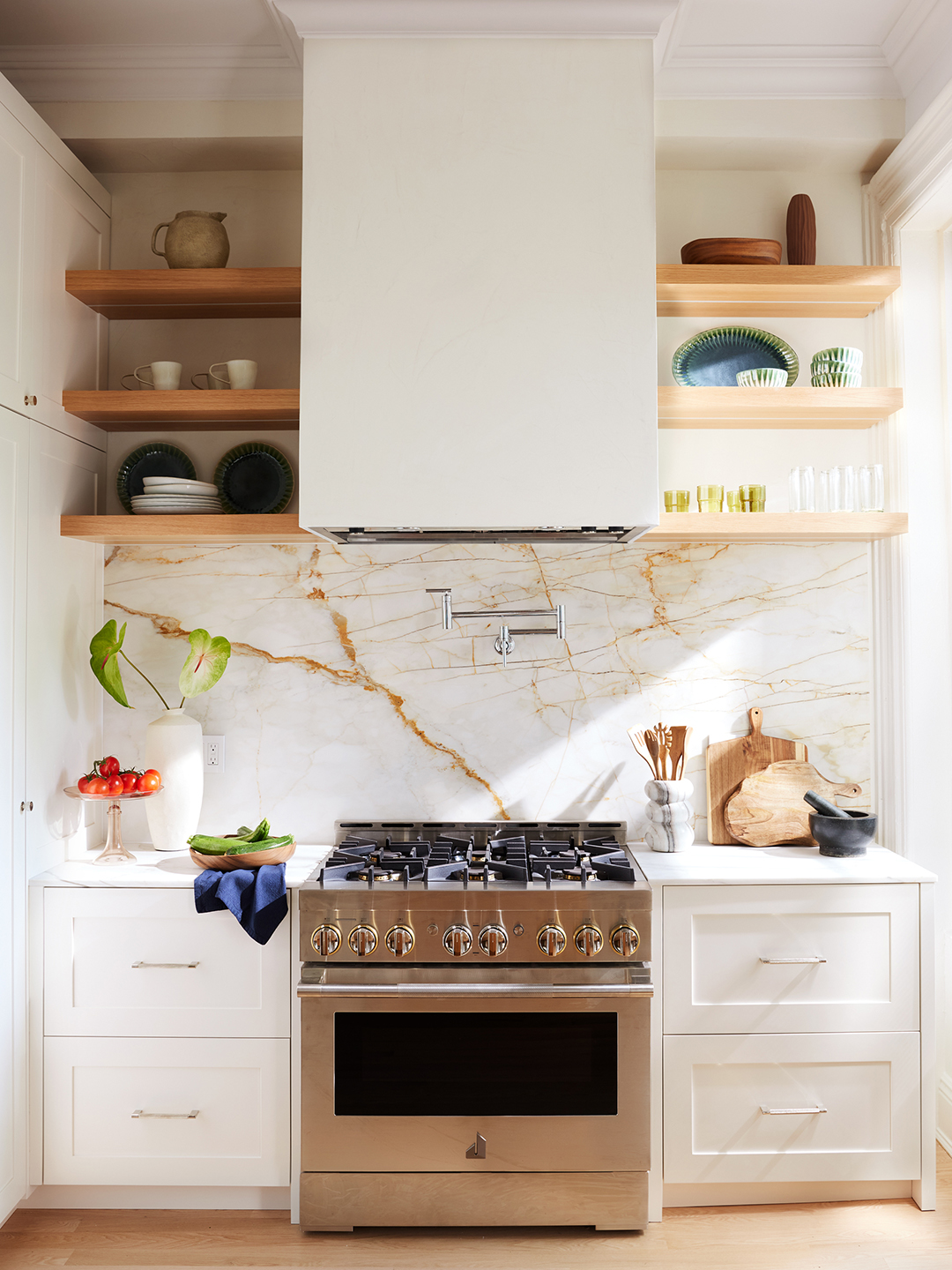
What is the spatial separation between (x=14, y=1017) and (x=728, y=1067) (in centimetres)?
165

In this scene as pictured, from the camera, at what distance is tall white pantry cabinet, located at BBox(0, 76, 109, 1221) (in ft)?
6.66

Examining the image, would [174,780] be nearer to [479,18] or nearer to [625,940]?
[625,940]

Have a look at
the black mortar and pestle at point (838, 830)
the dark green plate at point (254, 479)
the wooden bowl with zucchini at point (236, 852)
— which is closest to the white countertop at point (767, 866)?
the black mortar and pestle at point (838, 830)

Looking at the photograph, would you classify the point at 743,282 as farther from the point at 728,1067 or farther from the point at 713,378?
the point at 728,1067

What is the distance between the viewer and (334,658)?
2.56 metres

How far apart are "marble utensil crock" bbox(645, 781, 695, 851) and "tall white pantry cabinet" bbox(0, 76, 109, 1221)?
1528 mm

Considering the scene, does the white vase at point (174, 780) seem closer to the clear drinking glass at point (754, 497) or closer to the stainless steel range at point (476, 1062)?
the stainless steel range at point (476, 1062)

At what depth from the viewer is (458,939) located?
78.2 inches

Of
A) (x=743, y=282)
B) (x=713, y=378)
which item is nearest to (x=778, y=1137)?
(x=713, y=378)

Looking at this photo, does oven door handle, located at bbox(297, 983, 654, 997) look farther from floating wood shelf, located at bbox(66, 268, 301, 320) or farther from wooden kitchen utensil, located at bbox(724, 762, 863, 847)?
floating wood shelf, located at bbox(66, 268, 301, 320)

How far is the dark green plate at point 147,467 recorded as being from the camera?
2.51 metres

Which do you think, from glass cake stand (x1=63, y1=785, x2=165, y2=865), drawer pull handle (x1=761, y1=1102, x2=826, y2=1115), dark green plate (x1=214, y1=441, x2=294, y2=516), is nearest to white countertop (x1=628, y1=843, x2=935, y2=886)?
drawer pull handle (x1=761, y1=1102, x2=826, y2=1115)

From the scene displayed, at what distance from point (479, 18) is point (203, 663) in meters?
1.69

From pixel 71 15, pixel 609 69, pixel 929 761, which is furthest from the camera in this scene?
pixel 929 761
